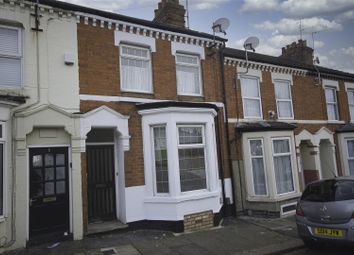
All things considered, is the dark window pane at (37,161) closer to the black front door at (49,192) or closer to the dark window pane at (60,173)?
the black front door at (49,192)

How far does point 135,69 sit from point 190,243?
545 cm

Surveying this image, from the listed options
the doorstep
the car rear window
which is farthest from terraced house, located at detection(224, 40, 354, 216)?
the doorstep

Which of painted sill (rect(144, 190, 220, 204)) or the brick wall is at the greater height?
painted sill (rect(144, 190, 220, 204))

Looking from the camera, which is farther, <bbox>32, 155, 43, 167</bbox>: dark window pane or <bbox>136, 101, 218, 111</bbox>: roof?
<bbox>136, 101, 218, 111</bbox>: roof

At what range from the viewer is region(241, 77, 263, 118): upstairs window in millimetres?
12125

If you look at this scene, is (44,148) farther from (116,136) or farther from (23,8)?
(23,8)

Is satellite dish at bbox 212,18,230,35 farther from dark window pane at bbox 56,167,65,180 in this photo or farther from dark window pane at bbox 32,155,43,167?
dark window pane at bbox 32,155,43,167

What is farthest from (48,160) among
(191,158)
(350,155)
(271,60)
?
(350,155)

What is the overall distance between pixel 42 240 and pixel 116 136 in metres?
3.43

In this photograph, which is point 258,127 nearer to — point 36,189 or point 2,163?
point 36,189

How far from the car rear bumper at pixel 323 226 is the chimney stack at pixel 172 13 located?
8.28 m

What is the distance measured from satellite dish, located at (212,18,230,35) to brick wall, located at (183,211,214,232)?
6.66m

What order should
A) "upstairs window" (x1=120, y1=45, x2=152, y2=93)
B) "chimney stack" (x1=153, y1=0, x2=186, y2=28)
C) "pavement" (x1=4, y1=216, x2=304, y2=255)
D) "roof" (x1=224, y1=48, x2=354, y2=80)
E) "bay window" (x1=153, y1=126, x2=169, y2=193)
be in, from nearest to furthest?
"pavement" (x1=4, y1=216, x2=304, y2=255), "bay window" (x1=153, y1=126, x2=169, y2=193), "upstairs window" (x1=120, y1=45, x2=152, y2=93), "chimney stack" (x1=153, y1=0, x2=186, y2=28), "roof" (x1=224, y1=48, x2=354, y2=80)

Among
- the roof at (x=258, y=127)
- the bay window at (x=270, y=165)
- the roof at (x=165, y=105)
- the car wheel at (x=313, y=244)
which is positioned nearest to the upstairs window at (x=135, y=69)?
the roof at (x=165, y=105)
